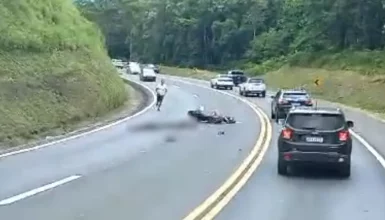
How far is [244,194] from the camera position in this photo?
15.5 metres

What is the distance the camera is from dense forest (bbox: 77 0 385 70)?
A: 304ft

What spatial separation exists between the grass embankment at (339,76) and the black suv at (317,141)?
32892 millimetres

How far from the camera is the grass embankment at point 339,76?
62.3 m

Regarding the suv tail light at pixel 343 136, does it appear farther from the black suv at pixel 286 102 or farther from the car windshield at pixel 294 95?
the car windshield at pixel 294 95

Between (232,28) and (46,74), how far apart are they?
88995mm

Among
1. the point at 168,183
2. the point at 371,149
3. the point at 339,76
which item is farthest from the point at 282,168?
the point at 339,76

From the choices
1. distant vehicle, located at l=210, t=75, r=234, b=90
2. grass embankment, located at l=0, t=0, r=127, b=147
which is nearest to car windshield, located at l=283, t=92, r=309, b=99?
grass embankment, located at l=0, t=0, r=127, b=147

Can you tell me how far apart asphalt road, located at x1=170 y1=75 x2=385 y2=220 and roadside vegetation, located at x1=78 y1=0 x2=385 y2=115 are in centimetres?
3596

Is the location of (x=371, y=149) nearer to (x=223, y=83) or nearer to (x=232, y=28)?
(x=223, y=83)

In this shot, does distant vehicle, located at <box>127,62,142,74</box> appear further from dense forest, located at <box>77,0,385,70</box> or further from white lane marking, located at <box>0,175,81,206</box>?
white lane marking, located at <box>0,175,81,206</box>

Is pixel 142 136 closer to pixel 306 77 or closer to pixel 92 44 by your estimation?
pixel 92 44

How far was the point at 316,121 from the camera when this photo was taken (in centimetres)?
1914

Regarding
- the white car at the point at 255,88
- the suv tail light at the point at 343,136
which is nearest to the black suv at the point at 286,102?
the suv tail light at the point at 343,136

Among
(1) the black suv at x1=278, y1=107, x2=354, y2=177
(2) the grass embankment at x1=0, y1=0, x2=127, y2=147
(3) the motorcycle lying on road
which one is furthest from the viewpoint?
(3) the motorcycle lying on road
